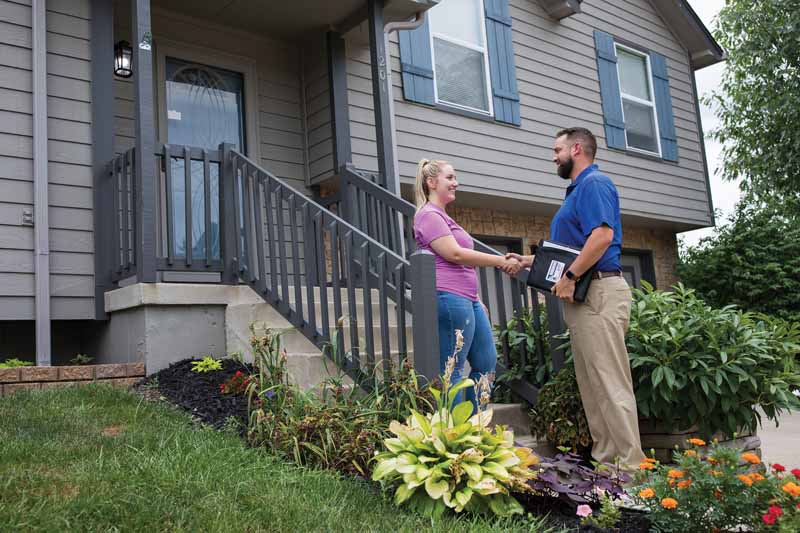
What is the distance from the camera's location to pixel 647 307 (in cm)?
434

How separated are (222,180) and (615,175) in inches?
218

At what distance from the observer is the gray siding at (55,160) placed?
4.62m

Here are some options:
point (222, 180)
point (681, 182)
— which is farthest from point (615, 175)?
point (222, 180)

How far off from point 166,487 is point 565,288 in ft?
6.64

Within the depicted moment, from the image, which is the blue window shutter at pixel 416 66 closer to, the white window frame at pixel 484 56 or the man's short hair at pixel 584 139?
the white window frame at pixel 484 56

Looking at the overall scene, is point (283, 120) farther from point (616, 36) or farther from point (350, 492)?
point (616, 36)

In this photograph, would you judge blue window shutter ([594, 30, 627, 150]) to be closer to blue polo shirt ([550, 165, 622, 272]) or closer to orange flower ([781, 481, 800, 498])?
blue polo shirt ([550, 165, 622, 272])

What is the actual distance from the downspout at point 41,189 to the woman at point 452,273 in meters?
2.58

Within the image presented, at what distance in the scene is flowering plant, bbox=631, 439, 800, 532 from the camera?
225 centimetres

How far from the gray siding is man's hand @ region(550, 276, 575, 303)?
3.19 meters

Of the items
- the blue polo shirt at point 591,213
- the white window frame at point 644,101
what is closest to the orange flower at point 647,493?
the blue polo shirt at point 591,213

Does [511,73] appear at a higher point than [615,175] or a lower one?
higher

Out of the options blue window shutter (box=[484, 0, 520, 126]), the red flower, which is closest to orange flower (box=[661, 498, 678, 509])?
the red flower

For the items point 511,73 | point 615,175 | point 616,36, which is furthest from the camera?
point 616,36
